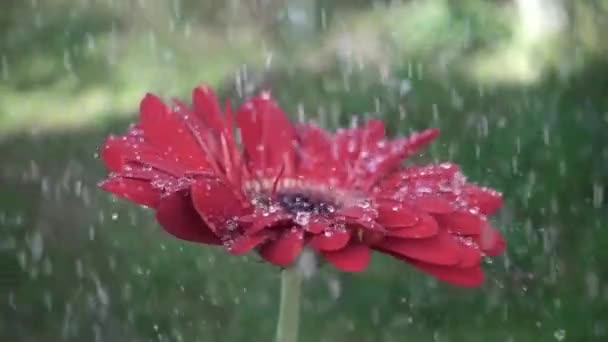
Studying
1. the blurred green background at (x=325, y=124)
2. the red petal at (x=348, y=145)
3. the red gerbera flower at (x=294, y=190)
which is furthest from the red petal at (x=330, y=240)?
the blurred green background at (x=325, y=124)

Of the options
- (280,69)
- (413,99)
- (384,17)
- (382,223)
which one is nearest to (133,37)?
(280,69)

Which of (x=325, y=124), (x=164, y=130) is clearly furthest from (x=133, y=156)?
(x=325, y=124)

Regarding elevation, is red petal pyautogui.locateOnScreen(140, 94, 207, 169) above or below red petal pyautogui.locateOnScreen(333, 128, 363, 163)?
below

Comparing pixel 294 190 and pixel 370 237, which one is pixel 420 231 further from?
pixel 294 190

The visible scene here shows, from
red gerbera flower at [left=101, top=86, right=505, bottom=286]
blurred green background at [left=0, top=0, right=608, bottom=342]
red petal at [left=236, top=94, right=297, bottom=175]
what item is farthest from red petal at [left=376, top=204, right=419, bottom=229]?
blurred green background at [left=0, top=0, right=608, bottom=342]

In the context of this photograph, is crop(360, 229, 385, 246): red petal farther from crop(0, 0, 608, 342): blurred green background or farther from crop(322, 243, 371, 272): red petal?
crop(0, 0, 608, 342): blurred green background

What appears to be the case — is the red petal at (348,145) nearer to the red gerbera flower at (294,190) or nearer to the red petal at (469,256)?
the red gerbera flower at (294,190)
